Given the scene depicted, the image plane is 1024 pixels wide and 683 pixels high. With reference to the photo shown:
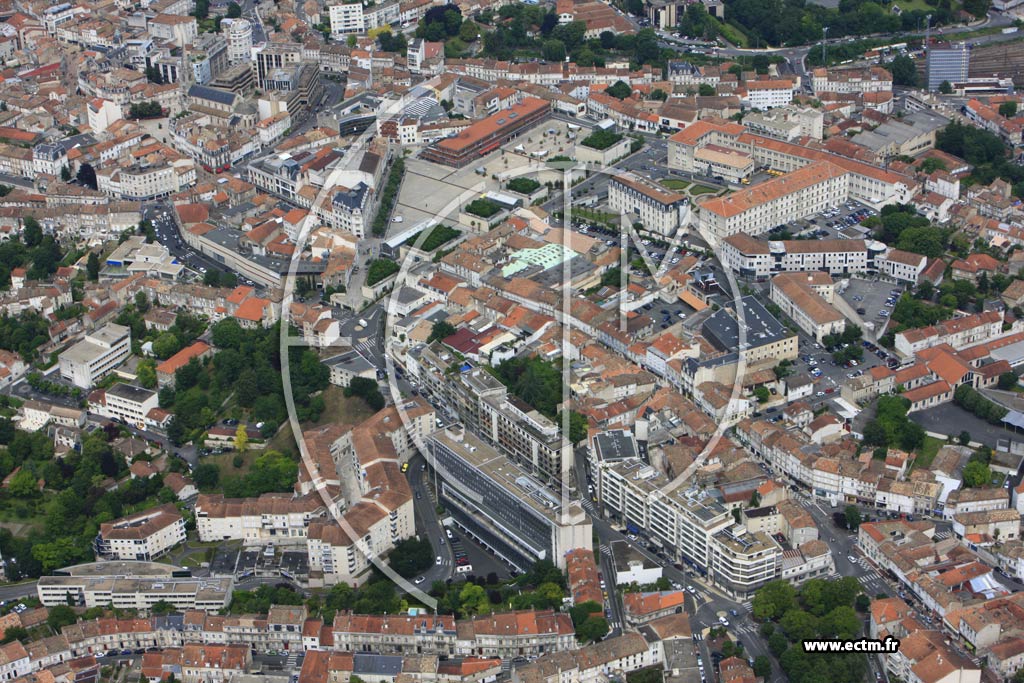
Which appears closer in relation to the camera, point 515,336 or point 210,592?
point 210,592

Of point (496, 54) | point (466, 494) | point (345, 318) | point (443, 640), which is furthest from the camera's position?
point (496, 54)

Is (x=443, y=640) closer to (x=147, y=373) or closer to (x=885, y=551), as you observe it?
(x=885, y=551)

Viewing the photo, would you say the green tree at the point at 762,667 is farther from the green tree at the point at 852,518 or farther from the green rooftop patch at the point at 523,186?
the green rooftop patch at the point at 523,186

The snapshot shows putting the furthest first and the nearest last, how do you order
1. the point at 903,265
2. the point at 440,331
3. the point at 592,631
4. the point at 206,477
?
1. the point at 903,265
2. the point at 440,331
3. the point at 206,477
4. the point at 592,631

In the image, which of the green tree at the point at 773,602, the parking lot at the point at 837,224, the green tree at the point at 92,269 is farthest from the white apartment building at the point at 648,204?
the green tree at the point at 773,602

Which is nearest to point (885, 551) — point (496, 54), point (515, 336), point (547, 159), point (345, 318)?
point (515, 336)

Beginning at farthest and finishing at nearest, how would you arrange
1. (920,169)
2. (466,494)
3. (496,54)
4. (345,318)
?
(496,54) → (920,169) → (345,318) → (466,494)

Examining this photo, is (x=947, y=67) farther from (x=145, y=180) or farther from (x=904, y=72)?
(x=145, y=180)

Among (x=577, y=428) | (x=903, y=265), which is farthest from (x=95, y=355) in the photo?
(x=903, y=265)
